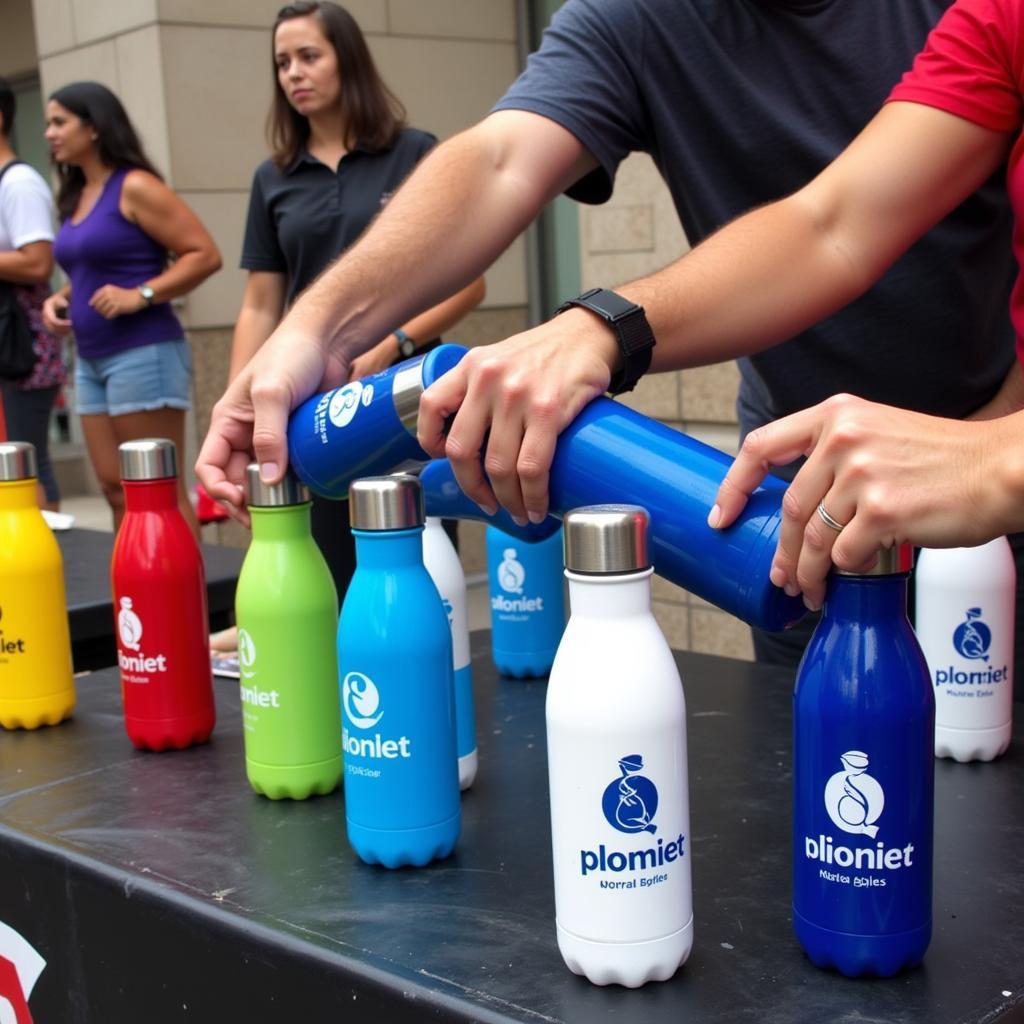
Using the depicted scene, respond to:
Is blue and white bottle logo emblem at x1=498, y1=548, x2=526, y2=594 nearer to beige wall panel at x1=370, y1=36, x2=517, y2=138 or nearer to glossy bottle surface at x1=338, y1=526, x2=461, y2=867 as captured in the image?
glossy bottle surface at x1=338, y1=526, x2=461, y2=867

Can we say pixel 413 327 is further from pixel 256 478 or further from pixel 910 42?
pixel 256 478

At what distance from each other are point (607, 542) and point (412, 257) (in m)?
0.77

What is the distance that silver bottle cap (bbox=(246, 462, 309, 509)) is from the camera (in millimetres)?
1242

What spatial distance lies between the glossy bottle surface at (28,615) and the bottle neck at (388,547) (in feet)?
2.10

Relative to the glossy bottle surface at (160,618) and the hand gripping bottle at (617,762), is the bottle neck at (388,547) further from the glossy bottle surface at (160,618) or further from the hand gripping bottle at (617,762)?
the glossy bottle surface at (160,618)

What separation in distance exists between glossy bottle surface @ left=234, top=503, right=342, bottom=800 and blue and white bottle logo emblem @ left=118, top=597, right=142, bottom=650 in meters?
0.19

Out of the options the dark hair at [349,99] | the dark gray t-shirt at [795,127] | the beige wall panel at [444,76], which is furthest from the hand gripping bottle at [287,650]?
the beige wall panel at [444,76]

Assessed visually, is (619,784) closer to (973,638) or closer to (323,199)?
(973,638)

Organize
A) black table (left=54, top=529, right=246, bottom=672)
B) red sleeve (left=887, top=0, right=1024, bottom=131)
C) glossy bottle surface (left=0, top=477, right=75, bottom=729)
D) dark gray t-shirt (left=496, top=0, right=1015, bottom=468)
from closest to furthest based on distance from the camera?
1. red sleeve (left=887, top=0, right=1024, bottom=131)
2. glossy bottle surface (left=0, top=477, right=75, bottom=729)
3. dark gray t-shirt (left=496, top=0, right=1015, bottom=468)
4. black table (left=54, top=529, right=246, bottom=672)

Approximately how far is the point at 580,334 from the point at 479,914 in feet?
1.59

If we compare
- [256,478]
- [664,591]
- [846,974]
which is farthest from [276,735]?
[664,591]

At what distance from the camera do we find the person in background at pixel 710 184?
1.50m

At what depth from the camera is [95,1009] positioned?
3.73 feet

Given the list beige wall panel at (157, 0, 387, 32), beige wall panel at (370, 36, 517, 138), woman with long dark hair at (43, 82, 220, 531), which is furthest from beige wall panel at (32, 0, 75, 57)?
woman with long dark hair at (43, 82, 220, 531)
